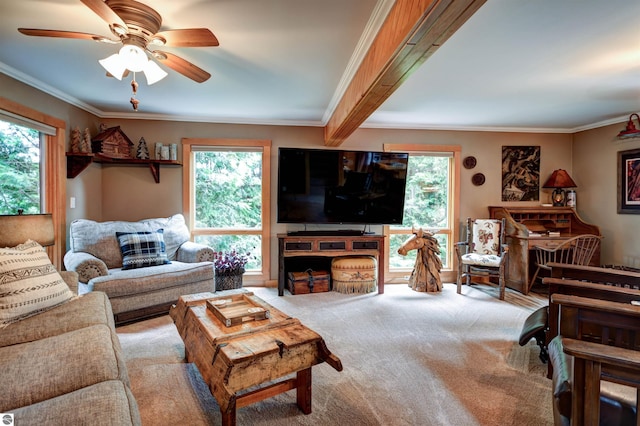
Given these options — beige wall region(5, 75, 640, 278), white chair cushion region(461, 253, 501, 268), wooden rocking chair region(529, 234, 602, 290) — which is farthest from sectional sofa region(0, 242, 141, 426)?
wooden rocking chair region(529, 234, 602, 290)

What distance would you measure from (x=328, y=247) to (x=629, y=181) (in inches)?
153

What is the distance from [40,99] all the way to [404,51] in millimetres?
3474

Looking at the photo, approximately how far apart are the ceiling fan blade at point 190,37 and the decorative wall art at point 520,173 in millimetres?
4440

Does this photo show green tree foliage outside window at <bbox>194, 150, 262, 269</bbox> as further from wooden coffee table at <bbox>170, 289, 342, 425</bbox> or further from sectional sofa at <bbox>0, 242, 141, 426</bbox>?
wooden coffee table at <bbox>170, 289, 342, 425</bbox>

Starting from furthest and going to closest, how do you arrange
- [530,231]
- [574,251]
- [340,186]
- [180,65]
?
1. [530,231]
2. [340,186]
3. [574,251]
4. [180,65]

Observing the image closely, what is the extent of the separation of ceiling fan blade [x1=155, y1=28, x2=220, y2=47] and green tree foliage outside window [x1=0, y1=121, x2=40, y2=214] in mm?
2186

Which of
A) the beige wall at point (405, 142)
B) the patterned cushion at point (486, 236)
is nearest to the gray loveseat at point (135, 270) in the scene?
the beige wall at point (405, 142)

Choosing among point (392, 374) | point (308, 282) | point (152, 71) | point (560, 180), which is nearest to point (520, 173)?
point (560, 180)

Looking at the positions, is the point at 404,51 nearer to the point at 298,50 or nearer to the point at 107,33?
the point at 298,50

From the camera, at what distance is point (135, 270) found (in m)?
3.13

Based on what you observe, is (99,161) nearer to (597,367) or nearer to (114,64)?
(114,64)

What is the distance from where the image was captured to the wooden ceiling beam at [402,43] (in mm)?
1257

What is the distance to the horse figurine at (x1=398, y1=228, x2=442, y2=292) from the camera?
4219 millimetres

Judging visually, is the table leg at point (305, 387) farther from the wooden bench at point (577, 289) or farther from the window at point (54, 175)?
the window at point (54, 175)
